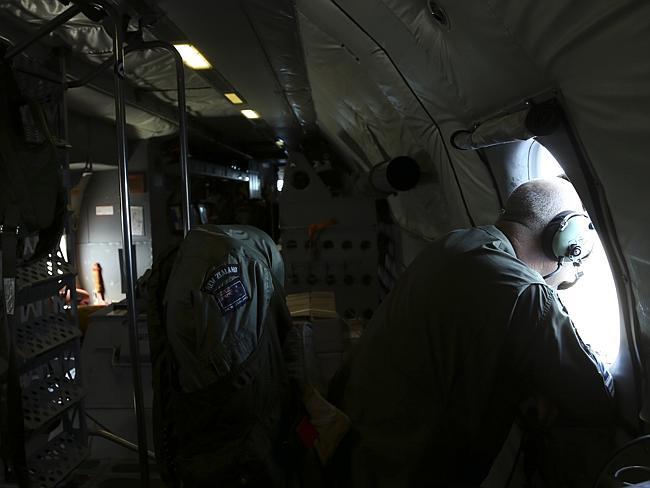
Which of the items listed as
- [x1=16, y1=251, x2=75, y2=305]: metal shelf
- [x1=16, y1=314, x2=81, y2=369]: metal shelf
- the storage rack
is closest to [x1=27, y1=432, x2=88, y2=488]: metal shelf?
the storage rack

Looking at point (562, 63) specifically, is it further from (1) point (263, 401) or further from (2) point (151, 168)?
(2) point (151, 168)

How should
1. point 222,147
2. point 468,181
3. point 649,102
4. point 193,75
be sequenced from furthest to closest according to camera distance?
point 222,147 < point 193,75 < point 468,181 < point 649,102

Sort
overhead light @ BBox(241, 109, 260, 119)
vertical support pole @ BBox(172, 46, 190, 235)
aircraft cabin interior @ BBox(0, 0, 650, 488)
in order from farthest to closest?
overhead light @ BBox(241, 109, 260, 119)
vertical support pole @ BBox(172, 46, 190, 235)
aircraft cabin interior @ BBox(0, 0, 650, 488)

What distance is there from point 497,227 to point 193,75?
3212 millimetres

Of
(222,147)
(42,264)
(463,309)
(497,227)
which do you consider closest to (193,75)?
(42,264)

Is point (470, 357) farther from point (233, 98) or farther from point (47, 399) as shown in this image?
point (233, 98)

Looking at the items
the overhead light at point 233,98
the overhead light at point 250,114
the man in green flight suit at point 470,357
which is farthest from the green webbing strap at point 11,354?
the overhead light at point 250,114

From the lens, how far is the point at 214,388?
1.50 m

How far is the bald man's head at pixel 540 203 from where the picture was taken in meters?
1.64

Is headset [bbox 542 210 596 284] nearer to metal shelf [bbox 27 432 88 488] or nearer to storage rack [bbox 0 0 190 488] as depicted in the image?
storage rack [bbox 0 0 190 488]

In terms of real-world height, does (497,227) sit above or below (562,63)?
below

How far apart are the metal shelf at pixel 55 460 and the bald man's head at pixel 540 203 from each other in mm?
2330

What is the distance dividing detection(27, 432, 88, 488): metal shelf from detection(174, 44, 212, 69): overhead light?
236 centimetres

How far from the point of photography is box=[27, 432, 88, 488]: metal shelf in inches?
85.4
